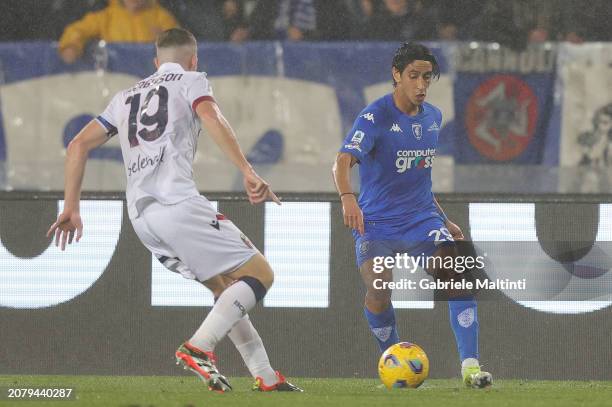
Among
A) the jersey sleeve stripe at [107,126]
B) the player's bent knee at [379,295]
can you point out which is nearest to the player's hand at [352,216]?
the player's bent knee at [379,295]

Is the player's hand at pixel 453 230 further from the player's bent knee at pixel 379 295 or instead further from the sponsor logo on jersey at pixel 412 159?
the player's bent knee at pixel 379 295

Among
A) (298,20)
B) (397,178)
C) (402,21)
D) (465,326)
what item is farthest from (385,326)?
(298,20)

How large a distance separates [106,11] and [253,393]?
192 inches

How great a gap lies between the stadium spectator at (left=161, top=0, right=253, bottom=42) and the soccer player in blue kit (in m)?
3.16

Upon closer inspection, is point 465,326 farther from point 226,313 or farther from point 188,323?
point 188,323

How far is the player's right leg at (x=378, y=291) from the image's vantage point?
7.17 meters

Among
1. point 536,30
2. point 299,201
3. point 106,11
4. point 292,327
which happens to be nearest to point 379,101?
point 299,201

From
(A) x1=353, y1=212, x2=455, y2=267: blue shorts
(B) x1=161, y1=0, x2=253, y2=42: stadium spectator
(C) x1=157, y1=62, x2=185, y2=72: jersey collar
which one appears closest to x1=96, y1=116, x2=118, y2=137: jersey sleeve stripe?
(C) x1=157, y1=62, x2=185, y2=72: jersey collar

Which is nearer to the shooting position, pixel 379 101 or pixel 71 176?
pixel 71 176

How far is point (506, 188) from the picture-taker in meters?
9.16

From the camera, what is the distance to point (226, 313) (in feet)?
19.7

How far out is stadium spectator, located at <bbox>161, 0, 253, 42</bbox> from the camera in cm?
1024

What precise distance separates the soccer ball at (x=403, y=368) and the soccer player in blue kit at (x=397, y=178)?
36cm

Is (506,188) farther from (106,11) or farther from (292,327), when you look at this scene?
(106,11)
